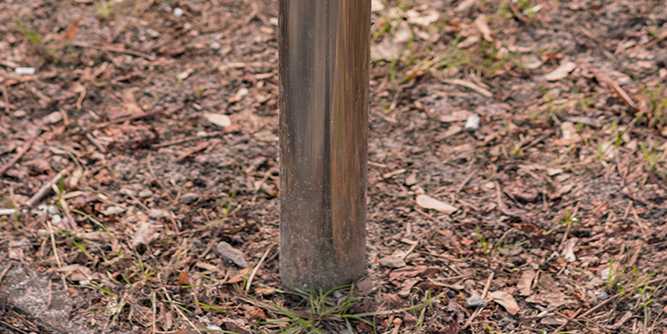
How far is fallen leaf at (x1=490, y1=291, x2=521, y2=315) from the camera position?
2643 millimetres

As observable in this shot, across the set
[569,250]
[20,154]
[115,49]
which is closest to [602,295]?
[569,250]

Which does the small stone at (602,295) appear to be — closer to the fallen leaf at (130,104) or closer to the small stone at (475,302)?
the small stone at (475,302)

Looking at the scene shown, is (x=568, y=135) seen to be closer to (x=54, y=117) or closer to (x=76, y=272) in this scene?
(x=76, y=272)

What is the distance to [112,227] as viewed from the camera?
2.95 meters

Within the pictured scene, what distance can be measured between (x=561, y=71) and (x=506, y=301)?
1153 millimetres

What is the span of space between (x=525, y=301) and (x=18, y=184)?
1.54 meters

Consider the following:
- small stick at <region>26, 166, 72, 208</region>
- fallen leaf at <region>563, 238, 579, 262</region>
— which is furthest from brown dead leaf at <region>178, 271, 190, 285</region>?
fallen leaf at <region>563, 238, 579, 262</region>

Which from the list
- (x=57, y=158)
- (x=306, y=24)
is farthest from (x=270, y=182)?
(x=306, y=24)

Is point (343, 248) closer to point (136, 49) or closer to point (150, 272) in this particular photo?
point (150, 272)

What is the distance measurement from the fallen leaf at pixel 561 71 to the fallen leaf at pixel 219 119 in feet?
3.55

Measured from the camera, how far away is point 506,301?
105 inches

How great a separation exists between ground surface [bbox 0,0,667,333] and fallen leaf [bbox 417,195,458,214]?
2 centimetres

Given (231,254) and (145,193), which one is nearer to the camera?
(231,254)

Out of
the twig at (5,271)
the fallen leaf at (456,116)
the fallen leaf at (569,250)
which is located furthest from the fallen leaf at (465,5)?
the twig at (5,271)
